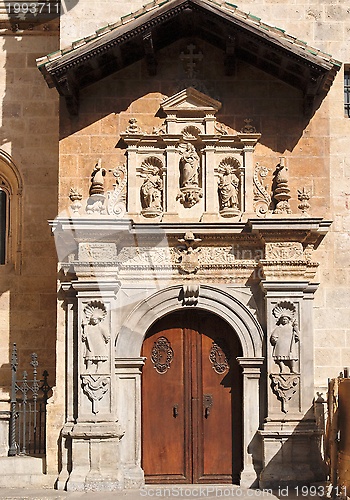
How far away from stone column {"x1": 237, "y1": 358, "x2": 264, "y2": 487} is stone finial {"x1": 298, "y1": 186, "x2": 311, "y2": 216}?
2.29 m

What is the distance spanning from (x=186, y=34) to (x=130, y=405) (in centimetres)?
568

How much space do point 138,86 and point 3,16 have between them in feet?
10.6

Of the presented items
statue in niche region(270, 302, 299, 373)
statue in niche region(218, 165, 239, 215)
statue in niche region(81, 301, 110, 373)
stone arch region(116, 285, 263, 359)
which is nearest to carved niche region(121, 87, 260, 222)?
statue in niche region(218, 165, 239, 215)

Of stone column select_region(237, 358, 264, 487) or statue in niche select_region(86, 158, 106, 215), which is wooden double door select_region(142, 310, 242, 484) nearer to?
stone column select_region(237, 358, 264, 487)

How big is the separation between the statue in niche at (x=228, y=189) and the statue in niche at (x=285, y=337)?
1.62m

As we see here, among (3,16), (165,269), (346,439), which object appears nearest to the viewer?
(346,439)

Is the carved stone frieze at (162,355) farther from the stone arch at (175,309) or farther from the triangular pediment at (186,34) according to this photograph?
the triangular pediment at (186,34)

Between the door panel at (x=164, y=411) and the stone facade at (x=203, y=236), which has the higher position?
the stone facade at (x=203, y=236)

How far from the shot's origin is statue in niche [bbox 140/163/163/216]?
12922 millimetres

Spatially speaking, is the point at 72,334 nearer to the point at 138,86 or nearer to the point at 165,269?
the point at 165,269

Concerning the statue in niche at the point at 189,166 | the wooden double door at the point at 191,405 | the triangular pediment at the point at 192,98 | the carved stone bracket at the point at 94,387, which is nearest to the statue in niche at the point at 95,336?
the carved stone bracket at the point at 94,387

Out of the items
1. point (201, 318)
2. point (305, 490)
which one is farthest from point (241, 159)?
point (305, 490)

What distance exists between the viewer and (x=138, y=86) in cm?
1326

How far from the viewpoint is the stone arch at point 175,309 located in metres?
12.7
